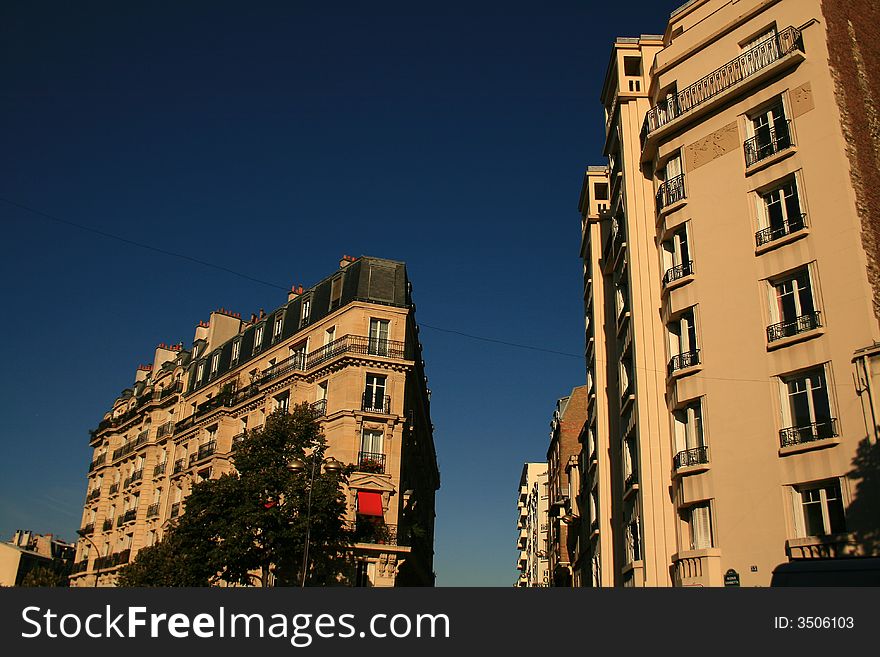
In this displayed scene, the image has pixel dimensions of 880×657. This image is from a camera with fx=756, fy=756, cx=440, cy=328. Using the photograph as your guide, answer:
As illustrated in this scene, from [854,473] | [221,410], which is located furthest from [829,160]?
[221,410]

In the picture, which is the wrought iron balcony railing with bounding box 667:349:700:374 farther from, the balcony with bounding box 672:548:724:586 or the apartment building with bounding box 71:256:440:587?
the apartment building with bounding box 71:256:440:587

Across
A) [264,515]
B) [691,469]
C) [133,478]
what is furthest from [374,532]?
[133,478]

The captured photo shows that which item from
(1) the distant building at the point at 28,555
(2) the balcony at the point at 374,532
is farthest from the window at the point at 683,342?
(1) the distant building at the point at 28,555

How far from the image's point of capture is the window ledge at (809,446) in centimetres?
1917

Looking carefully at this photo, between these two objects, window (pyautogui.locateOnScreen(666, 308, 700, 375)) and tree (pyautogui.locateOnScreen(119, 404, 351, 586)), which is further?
tree (pyautogui.locateOnScreen(119, 404, 351, 586))

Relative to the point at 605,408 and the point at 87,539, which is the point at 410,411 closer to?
the point at 605,408

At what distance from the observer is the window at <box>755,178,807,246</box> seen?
22.1 m

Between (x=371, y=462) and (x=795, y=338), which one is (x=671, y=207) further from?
(x=371, y=462)

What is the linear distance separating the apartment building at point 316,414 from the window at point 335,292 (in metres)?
0.09

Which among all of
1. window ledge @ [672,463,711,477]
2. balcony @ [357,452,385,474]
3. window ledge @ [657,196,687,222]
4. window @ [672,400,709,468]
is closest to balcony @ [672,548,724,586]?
window ledge @ [672,463,711,477]

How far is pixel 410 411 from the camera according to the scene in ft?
139

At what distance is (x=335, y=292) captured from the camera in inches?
1681

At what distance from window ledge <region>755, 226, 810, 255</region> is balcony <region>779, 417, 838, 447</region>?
5.32 meters

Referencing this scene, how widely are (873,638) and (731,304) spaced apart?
1325 cm
